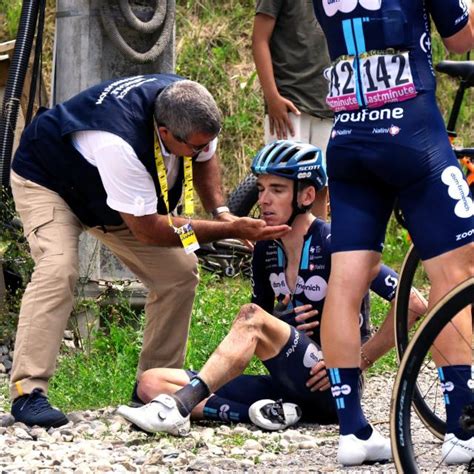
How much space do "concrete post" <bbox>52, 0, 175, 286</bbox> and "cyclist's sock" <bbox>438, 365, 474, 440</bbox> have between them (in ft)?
13.2

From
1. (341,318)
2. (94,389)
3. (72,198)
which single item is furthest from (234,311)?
(341,318)

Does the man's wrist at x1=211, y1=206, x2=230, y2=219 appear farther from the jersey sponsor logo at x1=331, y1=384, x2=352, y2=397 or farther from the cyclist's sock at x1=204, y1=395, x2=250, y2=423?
the jersey sponsor logo at x1=331, y1=384, x2=352, y2=397

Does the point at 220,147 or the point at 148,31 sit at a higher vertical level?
the point at 148,31

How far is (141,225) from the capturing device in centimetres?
629

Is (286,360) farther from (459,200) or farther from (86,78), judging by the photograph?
→ (86,78)

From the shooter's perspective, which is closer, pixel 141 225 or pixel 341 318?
pixel 341 318

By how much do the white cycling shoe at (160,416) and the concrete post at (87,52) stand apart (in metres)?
2.86

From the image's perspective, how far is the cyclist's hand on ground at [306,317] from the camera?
20.5 feet

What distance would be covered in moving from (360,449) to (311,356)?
106cm

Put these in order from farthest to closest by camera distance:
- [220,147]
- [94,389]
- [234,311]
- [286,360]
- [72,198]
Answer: [220,147]
[234,311]
[94,389]
[72,198]
[286,360]

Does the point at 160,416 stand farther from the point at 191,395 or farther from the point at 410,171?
the point at 410,171

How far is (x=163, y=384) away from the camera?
6.32 m

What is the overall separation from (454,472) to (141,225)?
6.96 ft

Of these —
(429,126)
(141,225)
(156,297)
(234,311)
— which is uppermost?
(429,126)
